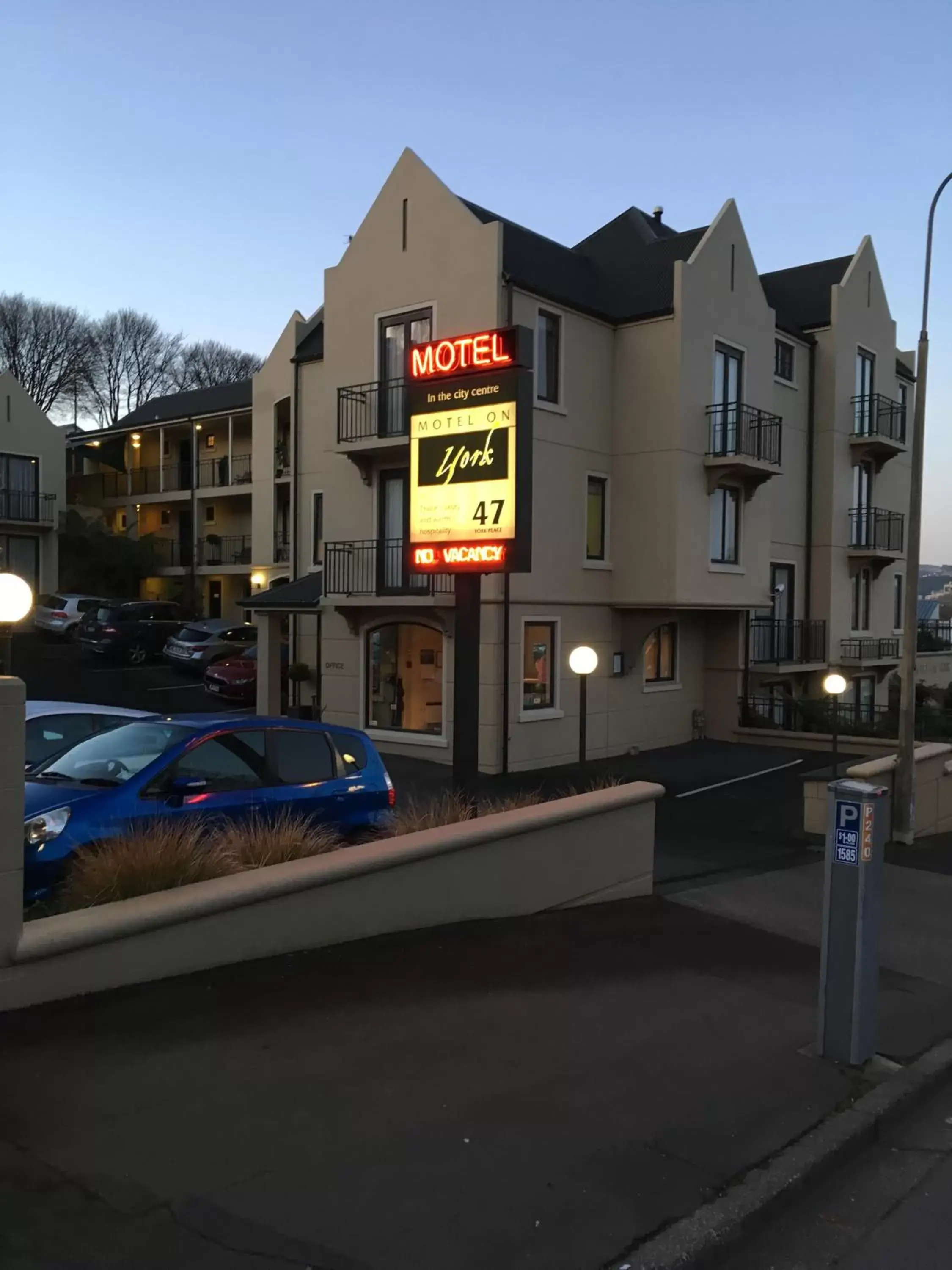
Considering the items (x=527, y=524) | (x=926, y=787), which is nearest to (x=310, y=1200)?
(x=527, y=524)

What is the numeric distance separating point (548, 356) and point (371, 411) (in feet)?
11.2

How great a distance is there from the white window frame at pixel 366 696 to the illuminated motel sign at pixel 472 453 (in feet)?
25.0

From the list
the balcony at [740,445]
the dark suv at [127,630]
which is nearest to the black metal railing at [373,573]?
the balcony at [740,445]

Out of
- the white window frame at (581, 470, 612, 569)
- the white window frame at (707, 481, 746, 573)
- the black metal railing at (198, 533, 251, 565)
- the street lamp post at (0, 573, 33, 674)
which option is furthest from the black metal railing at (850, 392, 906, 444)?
the street lamp post at (0, 573, 33, 674)

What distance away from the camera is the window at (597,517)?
20609 mm

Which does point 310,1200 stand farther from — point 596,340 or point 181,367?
point 181,367

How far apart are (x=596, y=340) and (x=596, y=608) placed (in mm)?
5125

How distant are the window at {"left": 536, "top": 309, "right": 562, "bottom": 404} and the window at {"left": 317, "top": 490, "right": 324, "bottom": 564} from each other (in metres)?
5.56

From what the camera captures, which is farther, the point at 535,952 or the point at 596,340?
the point at 596,340

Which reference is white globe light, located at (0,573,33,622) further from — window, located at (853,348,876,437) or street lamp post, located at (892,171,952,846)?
window, located at (853,348,876,437)

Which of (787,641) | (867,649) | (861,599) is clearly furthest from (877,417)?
(787,641)

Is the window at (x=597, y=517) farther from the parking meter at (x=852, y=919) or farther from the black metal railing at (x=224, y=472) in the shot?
the black metal railing at (x=224, y=472)

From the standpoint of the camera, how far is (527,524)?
10914mm

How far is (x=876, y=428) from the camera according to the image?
2803 cm
